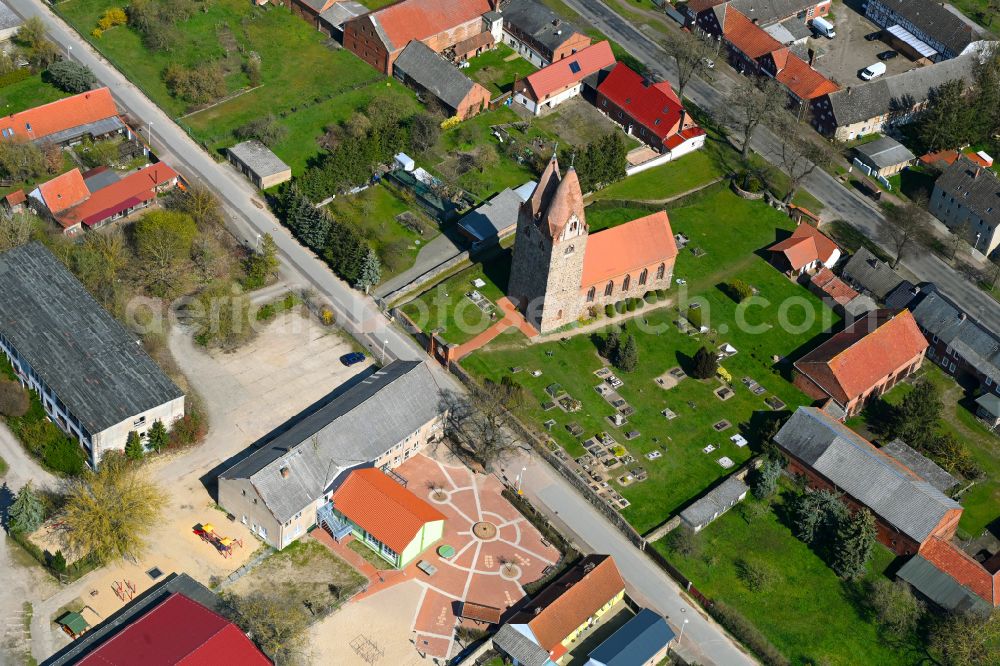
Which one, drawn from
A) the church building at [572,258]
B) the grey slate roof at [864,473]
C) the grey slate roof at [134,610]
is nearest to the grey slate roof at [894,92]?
the church building at [572,258]

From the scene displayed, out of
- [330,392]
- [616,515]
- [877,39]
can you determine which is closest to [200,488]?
[330,392]

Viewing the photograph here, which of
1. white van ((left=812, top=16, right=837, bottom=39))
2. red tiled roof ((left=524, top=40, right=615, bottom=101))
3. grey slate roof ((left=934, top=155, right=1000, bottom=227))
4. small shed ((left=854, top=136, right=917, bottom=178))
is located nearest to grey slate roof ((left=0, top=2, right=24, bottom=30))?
red tiled roof ((left=524, top=40, right=615, bottom=101))

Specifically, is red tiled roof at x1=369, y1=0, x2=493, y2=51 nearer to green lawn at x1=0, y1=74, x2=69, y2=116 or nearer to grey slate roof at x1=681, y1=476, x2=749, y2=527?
green lawn at x1=0, y1=74, x2=69, y2=116

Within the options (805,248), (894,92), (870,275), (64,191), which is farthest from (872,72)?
(64,191)

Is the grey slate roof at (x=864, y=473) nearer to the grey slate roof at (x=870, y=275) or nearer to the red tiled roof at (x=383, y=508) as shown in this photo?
the grey slate roof at (x=870, y=275)

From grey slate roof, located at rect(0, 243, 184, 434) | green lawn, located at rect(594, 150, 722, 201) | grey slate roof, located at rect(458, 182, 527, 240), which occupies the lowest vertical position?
green lawn, located at rect(594, 150, 722, 201)

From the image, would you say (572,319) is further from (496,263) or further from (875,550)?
(875,550)
